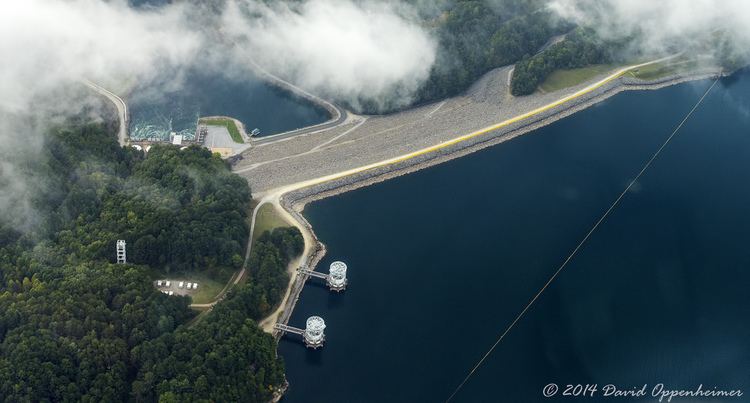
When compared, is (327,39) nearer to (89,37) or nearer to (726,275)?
(89,37)

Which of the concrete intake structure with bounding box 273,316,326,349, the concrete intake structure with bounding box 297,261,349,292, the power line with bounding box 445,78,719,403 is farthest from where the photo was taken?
the concrete intake structure with bounding box 297,261,349,292

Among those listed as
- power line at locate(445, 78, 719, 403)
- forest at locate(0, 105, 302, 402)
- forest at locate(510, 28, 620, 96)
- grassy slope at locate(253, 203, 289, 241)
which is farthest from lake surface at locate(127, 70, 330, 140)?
power line at locate(445, 78, 719, 403)

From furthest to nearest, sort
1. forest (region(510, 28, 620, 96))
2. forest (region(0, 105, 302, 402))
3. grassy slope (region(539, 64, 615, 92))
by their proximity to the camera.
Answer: grassy slope (region(539, 64, 615, 92)) < forest (region(510, 28, 620, 96)) < forest (region(0, 105, 302, 402))

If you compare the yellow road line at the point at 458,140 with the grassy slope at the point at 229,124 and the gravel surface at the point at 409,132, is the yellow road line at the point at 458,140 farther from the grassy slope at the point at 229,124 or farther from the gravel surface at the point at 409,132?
the grassy slope at the point at 229,124

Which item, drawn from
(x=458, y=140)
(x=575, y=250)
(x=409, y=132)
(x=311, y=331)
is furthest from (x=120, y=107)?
(x=575, y=250)

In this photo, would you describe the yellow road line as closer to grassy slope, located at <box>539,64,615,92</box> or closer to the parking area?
grassy slope, located at <box>539,64,615,92</box>

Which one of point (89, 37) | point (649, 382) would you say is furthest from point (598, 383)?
point (89, 37)
